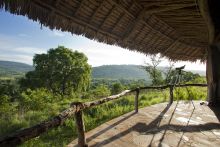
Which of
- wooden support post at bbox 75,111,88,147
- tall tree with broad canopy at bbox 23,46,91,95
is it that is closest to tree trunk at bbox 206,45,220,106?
wooden support post at bbox 75,111,88,147

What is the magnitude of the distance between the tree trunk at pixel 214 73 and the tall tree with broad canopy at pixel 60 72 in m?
36.5

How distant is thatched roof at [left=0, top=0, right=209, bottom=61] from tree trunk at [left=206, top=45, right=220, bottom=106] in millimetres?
863

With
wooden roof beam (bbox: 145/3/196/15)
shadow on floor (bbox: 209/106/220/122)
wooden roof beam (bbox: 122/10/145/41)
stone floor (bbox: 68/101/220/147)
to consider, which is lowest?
stone floor (bbox: 68/101/220/147)

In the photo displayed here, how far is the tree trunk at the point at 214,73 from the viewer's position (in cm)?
731

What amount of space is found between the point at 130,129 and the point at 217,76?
13.1 feet

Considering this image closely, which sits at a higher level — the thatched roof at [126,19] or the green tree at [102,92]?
the thatched roof at [126,19]

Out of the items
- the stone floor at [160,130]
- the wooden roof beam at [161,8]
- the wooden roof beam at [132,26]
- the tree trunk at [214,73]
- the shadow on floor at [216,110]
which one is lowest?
the stone floor at [160,130]

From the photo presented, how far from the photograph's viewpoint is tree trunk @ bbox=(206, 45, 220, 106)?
288 inches

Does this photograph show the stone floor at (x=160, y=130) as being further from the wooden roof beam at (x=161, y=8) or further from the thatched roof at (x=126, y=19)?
the wooden roof beam at (x=161, y=8)

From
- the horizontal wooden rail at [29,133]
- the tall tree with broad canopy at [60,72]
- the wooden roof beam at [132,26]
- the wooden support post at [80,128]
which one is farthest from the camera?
the tall tree with broad canopy at [60,72]

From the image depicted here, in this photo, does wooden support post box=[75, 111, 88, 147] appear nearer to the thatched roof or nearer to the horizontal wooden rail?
the horizontal wooden rail

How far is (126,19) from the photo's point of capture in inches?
185

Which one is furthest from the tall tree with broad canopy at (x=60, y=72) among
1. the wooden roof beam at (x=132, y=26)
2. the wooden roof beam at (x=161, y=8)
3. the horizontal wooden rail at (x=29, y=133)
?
the horizontal wooden rail at (x=29, y=133)

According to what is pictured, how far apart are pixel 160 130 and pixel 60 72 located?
132 ft
